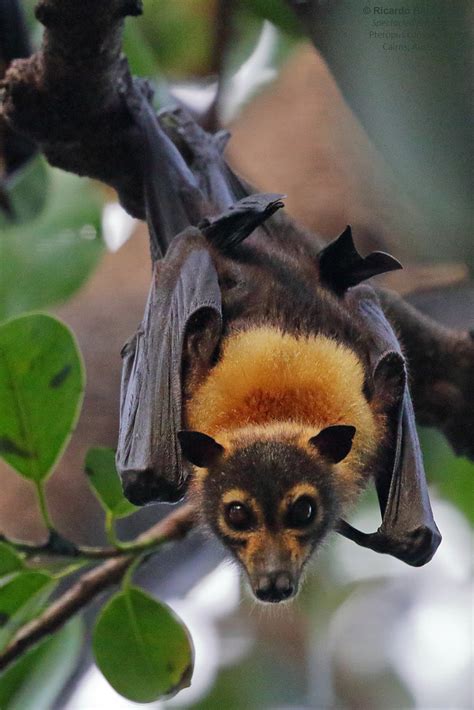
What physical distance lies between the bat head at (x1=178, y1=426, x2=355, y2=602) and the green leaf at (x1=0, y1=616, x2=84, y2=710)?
60 cm

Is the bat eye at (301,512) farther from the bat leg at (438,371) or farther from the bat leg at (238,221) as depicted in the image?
the bat leg at (438,371)

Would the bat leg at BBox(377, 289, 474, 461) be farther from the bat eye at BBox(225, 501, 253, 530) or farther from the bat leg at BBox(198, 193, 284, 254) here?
the bat eye at BBox(225, 501, 253, 530)

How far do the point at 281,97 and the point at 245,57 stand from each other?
0.21 m

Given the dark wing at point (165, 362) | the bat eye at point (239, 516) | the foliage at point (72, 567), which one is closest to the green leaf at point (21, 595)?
the foliage at point (72, 567)

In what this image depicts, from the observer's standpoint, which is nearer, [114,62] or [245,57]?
[114,62]

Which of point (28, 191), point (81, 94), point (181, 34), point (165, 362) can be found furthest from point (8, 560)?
point (181, 34)

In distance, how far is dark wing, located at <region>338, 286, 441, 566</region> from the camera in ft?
3.88

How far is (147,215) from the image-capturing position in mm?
1615

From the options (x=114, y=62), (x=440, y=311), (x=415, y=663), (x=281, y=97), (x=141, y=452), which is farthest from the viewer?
(x=415, y=663)

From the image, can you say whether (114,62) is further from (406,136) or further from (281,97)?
(281,97)

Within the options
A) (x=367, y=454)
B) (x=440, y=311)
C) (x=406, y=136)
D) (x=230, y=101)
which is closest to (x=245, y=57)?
(x=230, y=101)

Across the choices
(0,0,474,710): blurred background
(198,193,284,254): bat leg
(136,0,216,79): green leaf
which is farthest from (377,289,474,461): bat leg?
(136,0,216,79): green leaf

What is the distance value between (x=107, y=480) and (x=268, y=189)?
1.10 metres

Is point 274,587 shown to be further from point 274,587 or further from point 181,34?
point 181,34
